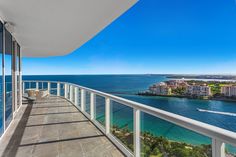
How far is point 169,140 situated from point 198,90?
24.3 ft

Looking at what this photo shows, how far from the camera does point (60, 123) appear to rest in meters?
4.29

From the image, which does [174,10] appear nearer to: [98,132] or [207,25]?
[207,25]

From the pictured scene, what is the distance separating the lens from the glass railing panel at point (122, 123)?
2.61 m

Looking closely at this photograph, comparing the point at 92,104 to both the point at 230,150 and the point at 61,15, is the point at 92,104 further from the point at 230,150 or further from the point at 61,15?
the point at 230,150

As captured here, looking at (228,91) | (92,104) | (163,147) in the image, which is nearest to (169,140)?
(163,147)

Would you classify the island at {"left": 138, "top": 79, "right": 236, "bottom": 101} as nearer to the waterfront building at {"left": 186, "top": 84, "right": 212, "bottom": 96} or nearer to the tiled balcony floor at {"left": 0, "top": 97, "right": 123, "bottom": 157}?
the waterfront building at {"left": 186, "top": 84, "right": 212, "bottom": 96}

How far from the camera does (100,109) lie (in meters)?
3.96

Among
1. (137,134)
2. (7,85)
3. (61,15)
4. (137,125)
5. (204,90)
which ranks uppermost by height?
(61,15)

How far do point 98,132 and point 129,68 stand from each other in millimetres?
30356

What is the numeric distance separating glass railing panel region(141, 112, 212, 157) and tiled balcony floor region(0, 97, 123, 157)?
0.75 meters

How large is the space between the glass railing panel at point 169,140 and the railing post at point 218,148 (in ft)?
0.13

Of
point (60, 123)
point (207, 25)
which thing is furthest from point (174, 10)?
point (60, 123)

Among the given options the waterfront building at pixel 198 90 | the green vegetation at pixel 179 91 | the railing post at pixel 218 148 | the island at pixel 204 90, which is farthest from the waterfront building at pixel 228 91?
the railing post at pixel 218 148

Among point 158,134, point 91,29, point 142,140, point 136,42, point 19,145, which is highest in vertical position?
point 136,42
